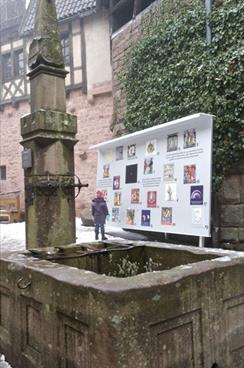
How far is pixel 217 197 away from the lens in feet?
21.6

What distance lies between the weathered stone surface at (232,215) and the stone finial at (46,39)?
145 inches

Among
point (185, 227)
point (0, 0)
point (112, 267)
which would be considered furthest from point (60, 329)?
point (0, 0)

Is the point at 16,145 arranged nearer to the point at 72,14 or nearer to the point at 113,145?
the point at 72,14

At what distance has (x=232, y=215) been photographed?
20.8 ft

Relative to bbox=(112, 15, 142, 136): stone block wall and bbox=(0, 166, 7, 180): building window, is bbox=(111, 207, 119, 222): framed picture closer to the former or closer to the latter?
bbox=(112, 15, 142, 136): stone block wall

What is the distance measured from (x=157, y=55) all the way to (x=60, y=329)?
688 centimetres

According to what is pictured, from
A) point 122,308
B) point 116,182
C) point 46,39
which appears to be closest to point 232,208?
point 116,182

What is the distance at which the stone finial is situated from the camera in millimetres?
4027

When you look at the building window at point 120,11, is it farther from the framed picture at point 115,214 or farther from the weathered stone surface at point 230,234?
the weathered stone surface at point 230,234

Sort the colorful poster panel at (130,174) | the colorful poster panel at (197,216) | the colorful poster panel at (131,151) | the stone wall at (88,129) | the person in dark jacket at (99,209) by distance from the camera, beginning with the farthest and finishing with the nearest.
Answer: the stone wall at (88,129)
the person in dark jacket at (99,209)
the colorful poster panel at (131,151)
the colorful poster panel at (130,174)
the colorful poster panel at (197,216)

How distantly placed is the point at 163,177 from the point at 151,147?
689 mm

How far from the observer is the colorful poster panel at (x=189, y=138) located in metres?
5.93

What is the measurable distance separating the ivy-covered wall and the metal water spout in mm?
3136

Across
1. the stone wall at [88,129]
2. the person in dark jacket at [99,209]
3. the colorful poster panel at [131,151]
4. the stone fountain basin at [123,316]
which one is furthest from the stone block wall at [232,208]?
the stone wall at [88,129]
